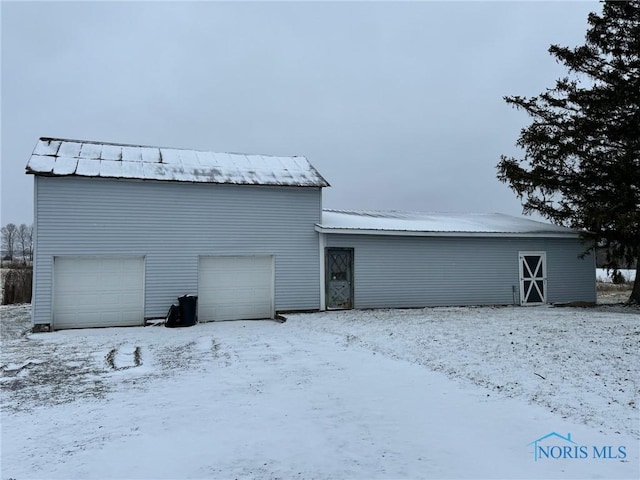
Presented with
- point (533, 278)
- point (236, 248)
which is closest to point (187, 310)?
point (236, 248)

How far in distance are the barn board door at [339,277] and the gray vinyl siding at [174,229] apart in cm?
41

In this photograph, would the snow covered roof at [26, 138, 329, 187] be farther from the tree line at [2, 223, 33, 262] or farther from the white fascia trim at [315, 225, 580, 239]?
the tree line at [2, 223, 33, 262]

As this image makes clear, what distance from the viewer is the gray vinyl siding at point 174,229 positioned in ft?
39.7

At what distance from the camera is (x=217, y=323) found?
513 inches

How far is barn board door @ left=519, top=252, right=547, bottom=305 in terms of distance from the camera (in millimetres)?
16375

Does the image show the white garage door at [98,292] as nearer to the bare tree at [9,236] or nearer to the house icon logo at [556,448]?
the house icon logo at [556,448]

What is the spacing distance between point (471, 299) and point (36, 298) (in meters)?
13.6

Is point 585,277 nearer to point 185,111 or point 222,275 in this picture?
point 222,275

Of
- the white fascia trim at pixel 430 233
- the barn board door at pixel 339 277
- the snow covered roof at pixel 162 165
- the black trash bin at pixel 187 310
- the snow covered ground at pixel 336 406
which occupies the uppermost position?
the snow covered roof at pixel 162 165

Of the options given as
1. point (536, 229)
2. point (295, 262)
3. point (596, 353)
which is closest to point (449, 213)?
point (536, 229)

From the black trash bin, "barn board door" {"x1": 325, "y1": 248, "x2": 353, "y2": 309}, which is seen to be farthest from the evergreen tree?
the black trash bin

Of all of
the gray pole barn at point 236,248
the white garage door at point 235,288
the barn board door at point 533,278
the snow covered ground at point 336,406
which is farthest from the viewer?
the barn board door at point 533,278

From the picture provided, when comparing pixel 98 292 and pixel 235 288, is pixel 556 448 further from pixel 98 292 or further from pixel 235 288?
pixel 98 292

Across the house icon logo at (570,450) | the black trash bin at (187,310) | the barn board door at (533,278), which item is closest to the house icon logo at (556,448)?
the house icon logo at (570,450)
